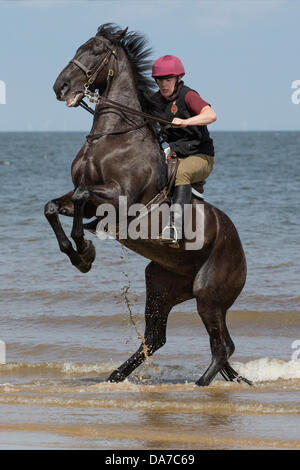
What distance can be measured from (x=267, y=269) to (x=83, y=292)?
10.8 feet

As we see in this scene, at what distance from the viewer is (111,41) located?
7566 mm

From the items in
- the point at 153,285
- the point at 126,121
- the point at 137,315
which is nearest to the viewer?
the point at 126,121

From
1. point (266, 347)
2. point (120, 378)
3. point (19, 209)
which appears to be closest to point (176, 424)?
point (120, 378)

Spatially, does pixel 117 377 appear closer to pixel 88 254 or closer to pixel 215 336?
pixel 215 336

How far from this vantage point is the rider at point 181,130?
730 cm

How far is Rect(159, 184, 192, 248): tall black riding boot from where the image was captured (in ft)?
24.0

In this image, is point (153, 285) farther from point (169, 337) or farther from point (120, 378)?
point (169, 337)

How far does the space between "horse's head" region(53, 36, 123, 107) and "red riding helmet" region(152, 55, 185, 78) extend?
1.47 ft

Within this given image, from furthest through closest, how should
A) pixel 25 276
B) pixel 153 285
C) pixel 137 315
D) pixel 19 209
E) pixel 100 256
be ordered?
pixel 19 209
pixel 100 256
pixel 25 276
pixel 137 315
pixel 153 285

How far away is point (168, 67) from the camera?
287 inches
